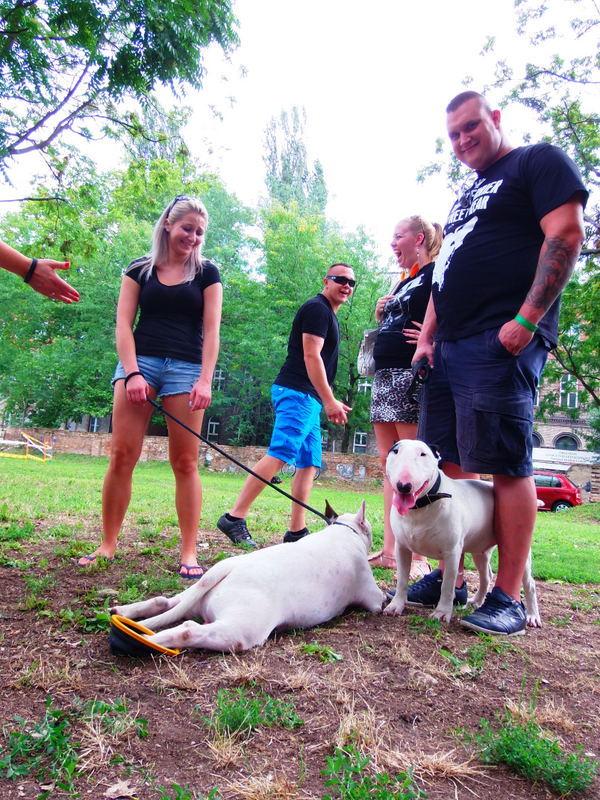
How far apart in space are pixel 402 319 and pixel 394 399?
22.7 inches

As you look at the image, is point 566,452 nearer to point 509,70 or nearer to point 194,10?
point 509,70

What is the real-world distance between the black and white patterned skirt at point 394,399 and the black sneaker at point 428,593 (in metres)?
1.08

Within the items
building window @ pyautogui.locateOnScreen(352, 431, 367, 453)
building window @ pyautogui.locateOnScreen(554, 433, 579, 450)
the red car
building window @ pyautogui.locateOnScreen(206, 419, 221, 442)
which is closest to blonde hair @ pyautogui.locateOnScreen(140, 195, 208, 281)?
the red car

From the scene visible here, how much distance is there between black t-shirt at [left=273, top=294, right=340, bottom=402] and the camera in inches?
177

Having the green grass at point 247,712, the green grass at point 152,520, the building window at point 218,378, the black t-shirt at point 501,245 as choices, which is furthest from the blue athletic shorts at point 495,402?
the building window at point 218,378

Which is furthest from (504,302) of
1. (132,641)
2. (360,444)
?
(360,444)

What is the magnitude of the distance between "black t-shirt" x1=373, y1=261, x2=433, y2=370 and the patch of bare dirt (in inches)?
70.7

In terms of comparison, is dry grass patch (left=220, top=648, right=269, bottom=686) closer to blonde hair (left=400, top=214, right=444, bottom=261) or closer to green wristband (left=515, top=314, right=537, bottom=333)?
green wristband (left=515, top=314, right=537, bottom=333)

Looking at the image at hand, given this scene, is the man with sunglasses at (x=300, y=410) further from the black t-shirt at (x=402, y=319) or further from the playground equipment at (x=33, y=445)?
the playground equipment at (x=33, y=445)

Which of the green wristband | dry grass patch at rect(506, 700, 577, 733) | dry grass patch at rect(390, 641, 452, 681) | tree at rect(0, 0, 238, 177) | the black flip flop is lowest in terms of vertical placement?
dry grass patch at rect(506, 700, 577, 733)

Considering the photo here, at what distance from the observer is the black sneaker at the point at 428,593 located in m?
3.25

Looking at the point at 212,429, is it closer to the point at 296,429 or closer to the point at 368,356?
the point at 296,429

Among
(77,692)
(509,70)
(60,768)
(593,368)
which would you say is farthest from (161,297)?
(593,368)

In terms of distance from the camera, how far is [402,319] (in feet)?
13.0
